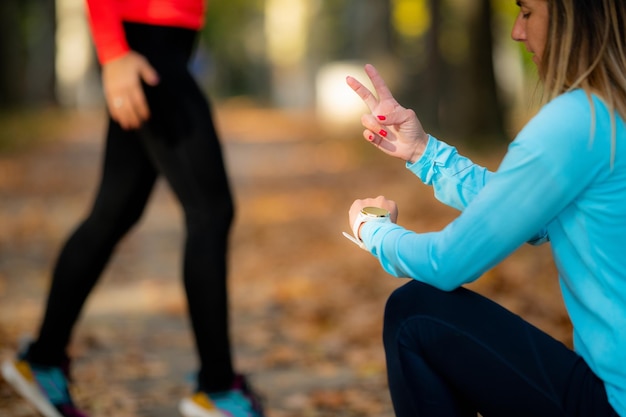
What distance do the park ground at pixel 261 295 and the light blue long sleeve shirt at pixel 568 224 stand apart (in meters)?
1.70

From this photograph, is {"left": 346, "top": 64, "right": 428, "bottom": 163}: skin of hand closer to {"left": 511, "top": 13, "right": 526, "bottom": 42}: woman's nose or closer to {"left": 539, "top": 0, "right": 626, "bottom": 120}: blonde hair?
{"left": 511, "top": 13, "right": 526, "bottom": 42}: woman's nose

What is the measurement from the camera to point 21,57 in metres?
32.0

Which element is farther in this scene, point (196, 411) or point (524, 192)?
point (196, 411)

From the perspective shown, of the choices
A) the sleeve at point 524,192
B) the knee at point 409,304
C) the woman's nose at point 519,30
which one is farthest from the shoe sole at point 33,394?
the woman's nose at point 519,30

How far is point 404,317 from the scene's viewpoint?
2.15 meters

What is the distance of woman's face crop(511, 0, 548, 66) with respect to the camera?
6.50ft

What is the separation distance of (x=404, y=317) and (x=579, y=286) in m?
0.39

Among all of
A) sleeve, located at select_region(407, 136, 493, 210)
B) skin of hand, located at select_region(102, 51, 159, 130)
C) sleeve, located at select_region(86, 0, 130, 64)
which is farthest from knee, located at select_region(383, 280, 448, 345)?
sleeve, located at select_region(86, 0, 130, 64)

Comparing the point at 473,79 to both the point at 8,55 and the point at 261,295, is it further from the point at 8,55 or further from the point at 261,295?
the point at 8,55

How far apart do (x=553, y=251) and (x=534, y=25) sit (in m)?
0.47

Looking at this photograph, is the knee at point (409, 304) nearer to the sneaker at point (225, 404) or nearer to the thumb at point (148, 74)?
the sneaker at point (225, 404)

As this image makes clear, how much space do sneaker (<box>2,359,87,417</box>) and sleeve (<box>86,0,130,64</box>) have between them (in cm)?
103

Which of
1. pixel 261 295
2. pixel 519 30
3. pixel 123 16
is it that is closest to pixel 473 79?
pixel 261 295

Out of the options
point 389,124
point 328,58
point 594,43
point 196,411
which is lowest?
point 328,58
